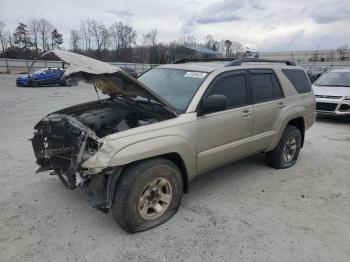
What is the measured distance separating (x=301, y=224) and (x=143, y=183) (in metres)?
1.93

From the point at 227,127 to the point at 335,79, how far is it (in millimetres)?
8586

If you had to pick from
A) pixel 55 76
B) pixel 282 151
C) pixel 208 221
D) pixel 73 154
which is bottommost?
pixel 208 221

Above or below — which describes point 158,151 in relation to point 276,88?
below

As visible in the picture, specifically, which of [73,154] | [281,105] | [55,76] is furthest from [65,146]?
[55,76]

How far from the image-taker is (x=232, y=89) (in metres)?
4.27

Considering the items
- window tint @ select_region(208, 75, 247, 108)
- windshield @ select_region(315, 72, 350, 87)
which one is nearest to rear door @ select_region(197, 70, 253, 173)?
window tint @ select_region(208, 75, 247, 108)

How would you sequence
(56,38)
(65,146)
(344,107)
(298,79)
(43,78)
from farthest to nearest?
1. (56,38)
2. (43,78)
3. (344,107)
4. (298,79)
5. (65,146)

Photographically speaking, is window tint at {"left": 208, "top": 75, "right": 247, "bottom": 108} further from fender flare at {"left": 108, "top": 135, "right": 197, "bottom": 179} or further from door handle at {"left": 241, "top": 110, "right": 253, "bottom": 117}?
fender flare at {"left": 108, "top": 135, "right": 197, "bottom": 179}

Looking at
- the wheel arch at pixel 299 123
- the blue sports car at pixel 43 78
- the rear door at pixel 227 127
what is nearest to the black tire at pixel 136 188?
the rear door at pixel 227 127

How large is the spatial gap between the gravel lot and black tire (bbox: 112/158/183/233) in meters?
0.13

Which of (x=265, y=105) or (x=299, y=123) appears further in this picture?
(x=299, y=123)

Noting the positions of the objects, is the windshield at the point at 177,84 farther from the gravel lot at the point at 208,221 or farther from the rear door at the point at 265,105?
the gravel lot at the point at 208,221

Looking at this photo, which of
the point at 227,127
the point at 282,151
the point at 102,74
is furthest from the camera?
the point at 282,151

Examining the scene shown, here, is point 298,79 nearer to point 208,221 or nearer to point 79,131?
point 208,221
